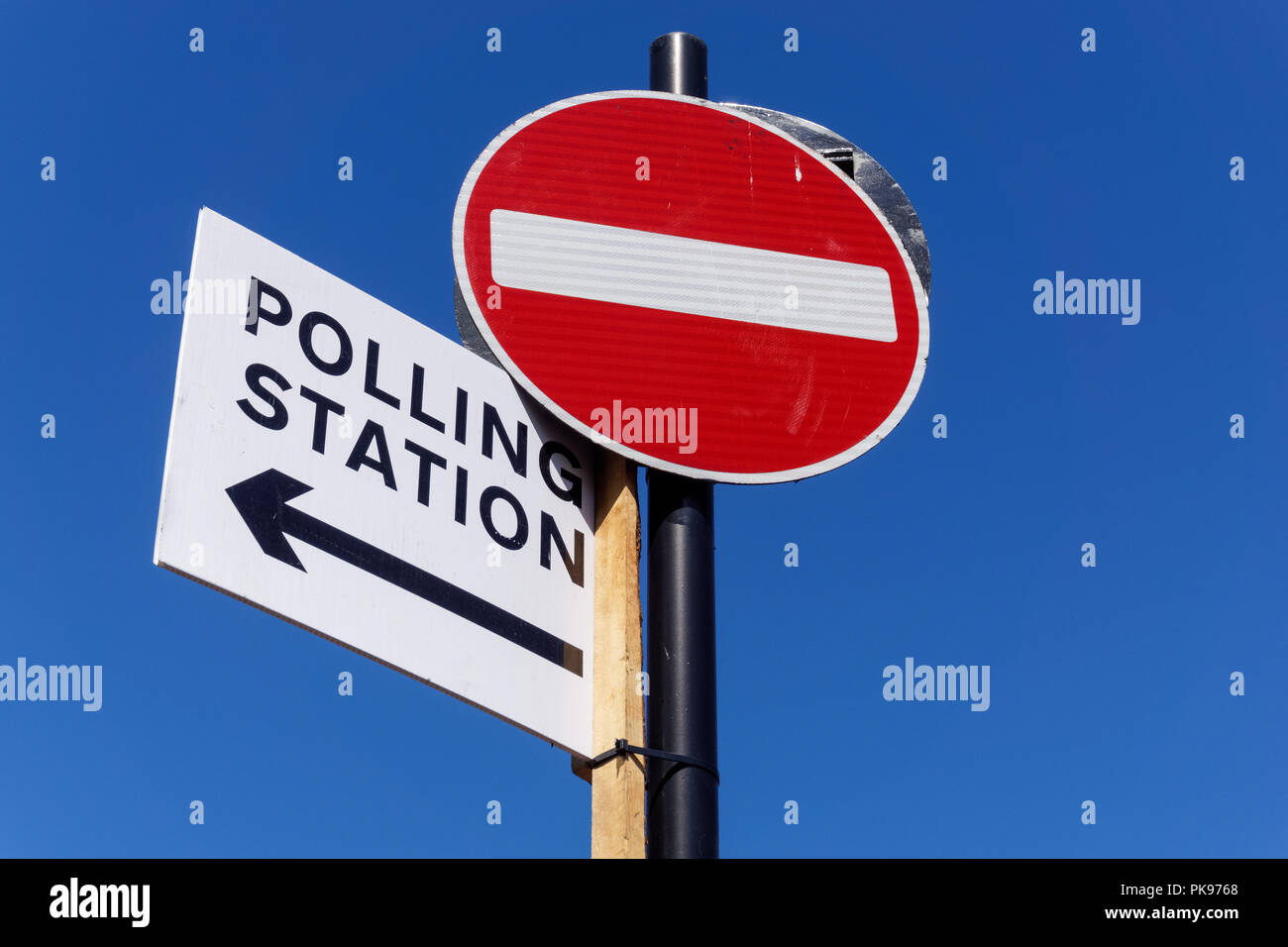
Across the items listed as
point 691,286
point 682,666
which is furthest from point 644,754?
point 691,286

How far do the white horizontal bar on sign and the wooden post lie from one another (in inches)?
12.6

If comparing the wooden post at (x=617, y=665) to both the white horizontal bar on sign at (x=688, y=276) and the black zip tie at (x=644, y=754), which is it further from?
the white horizontal bar on sign at (x=688, y=276)

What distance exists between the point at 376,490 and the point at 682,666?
0.58 metres

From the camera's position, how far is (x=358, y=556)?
2.78 metres

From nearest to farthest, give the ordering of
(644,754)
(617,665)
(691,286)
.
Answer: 1. (644,754)
2. (617,665)
3. (691,286)

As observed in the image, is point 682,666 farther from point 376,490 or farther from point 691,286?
point 691,286

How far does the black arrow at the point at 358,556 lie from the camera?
8.75ft

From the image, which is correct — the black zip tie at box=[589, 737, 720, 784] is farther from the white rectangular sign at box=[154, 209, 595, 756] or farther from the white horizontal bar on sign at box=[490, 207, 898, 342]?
the white horizontal bar on sign at box=[490, 207, 898, 342]

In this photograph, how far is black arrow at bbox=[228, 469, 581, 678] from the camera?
2666 millimetres

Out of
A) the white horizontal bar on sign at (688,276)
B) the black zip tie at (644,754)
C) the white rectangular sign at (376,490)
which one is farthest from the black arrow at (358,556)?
the white horizontal bar on sign at (688,276)

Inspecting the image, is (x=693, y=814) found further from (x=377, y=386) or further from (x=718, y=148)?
(x=718, y=148)

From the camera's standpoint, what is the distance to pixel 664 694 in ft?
9.78
